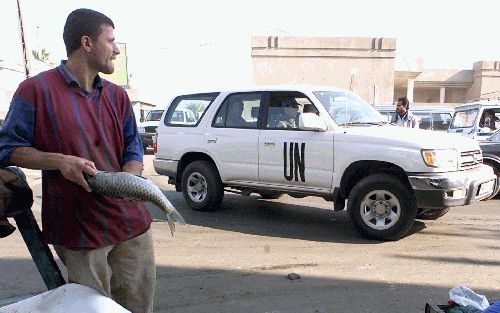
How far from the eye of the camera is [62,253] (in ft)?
6.65

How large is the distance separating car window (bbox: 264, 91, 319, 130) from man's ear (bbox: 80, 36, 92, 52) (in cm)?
427

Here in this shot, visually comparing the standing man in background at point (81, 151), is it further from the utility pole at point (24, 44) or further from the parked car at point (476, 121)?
the utility pole at point (24, 44)

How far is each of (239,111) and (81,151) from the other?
4.89m

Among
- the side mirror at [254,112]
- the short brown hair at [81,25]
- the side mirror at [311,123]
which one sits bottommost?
the side mirror at [311,123]

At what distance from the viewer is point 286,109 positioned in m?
6.29

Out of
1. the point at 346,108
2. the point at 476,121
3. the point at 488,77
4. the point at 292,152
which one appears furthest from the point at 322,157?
the point at 488,77

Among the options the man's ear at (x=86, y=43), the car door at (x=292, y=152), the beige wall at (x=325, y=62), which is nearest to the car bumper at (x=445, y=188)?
the car door at (x=292, y=152)

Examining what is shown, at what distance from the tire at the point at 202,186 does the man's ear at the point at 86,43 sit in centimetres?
493

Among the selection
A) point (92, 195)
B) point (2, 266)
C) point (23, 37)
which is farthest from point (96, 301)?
point (23, 37)

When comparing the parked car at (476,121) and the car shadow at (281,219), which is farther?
the parked car at (476,121)

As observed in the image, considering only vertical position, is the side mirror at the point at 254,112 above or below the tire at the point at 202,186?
above

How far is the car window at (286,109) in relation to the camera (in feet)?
20.1

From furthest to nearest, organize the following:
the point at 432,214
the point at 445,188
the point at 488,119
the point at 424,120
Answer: the point at 424,120 → the point at 488,119 → the point at 432,214 → the point at 445,188

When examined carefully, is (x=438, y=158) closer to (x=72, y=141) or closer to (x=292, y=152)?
(x=292, y=152)
